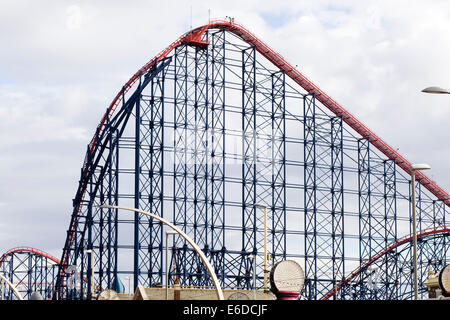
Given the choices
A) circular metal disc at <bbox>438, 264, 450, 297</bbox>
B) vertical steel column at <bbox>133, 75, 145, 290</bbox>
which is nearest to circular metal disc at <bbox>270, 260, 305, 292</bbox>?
circular metal disc at <bbox>438, 264, 450, 297</bbox>

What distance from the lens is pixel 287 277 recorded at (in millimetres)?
19172

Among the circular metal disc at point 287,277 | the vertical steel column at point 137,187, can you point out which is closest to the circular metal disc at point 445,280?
the circular metal disc at point 287,277

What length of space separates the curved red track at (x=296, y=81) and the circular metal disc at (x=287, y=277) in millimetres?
31857

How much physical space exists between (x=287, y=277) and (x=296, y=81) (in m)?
36.3

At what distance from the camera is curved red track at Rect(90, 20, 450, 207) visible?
50.1 meters

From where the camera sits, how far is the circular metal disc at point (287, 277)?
18750 mm

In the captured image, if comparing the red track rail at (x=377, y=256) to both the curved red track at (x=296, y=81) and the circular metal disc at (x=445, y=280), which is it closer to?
the curved red track at (x=296, y=81)

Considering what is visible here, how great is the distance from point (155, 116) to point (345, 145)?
13.5m

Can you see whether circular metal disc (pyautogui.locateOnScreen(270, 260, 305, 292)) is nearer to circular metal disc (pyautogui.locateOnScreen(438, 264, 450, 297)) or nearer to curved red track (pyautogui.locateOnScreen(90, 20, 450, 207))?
circular metal disc (pyautogui.locateOnScreen(438, 264, 450, 297))

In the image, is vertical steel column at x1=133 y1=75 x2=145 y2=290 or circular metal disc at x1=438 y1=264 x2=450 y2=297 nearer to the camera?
circular metal disc at x1=438 y1=264 x2=450 y2=297

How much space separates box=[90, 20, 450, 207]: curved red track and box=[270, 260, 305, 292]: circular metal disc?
1254 inches

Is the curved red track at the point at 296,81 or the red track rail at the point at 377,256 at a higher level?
the curved red track at the point at 296,81
